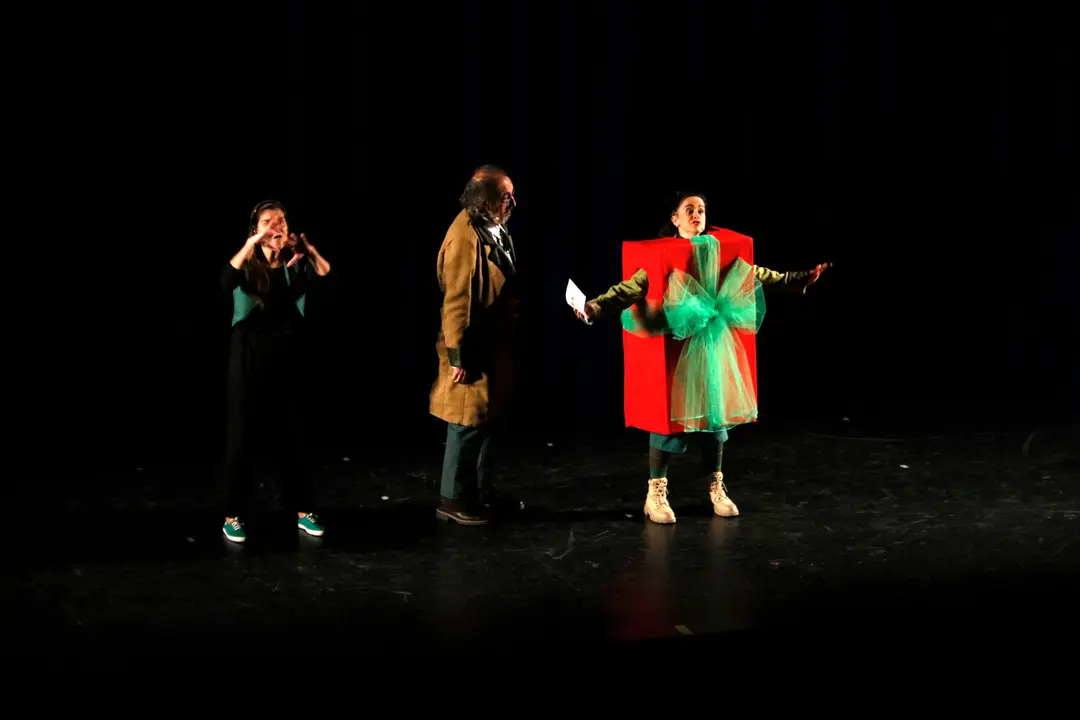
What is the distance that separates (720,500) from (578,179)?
2305 millimetres

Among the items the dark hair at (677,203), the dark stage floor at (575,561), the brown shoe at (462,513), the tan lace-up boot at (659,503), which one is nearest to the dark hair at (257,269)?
the dark stage floor at (575,561)

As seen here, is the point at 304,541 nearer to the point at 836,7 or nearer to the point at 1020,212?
the point at 836,7

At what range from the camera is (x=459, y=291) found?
4707 millimetres

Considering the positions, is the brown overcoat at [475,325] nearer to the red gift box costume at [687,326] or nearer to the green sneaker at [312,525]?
the red gift box costume at [687,326]

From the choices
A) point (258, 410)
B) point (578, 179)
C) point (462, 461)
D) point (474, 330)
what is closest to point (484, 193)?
point (474, 330)

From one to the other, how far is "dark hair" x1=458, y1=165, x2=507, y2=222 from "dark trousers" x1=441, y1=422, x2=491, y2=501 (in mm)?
722

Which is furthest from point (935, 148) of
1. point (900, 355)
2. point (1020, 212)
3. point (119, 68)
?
point (119, 68)

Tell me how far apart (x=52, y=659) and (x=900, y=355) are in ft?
17.8

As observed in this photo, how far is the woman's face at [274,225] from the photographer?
4.41 metres

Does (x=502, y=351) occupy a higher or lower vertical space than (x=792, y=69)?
lower

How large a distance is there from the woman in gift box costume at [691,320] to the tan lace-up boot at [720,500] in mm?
250

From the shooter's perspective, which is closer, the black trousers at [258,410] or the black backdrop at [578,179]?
the black trousers at [258,410]

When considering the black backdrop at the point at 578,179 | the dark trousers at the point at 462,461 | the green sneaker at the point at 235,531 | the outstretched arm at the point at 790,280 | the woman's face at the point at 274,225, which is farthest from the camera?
the black backdrop at the point at 578,179

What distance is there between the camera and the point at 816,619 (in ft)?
12.8
